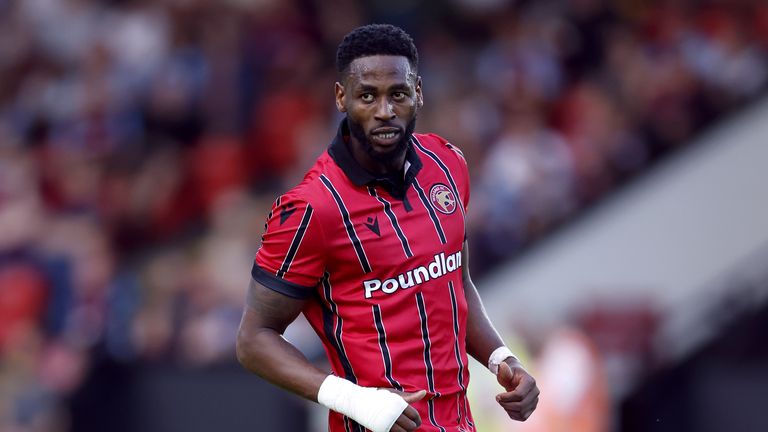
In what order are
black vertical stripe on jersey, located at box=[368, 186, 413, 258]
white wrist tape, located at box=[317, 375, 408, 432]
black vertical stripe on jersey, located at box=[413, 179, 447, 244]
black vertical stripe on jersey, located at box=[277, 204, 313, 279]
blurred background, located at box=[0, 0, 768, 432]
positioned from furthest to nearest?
1. blurred background, located at box=[0, 0, 768, 432]
2. black vertical stripe on jersey, located at box=[413, 179, 447, 244]
3. black vertical stripe on jersey, located at box=[368, 186, 413, 258]
4. black vertical stripe on jersey, located at box=[277, 204, 313, 279]
5. white wrist tape, located at box=[317, 375, 408, 432]

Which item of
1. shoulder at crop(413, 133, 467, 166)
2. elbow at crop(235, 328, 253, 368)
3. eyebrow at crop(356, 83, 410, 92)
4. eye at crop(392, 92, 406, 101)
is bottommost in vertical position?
elbow at crop(235, 328, 253, 368)

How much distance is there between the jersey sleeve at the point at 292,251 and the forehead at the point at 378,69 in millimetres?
431

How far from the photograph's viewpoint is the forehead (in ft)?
13.6

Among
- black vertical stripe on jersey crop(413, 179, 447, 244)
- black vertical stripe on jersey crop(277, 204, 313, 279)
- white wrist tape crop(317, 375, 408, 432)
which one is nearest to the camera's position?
white wrist tape crop(317, 375, 408, 432)

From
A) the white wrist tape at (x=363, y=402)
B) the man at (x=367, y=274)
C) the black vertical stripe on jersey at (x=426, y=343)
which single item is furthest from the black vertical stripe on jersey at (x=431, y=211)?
the white wrist tape at (x=363, y=402)

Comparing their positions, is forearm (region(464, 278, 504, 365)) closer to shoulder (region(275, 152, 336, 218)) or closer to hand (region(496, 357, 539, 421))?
hand (region(496, 357, 539, 421))

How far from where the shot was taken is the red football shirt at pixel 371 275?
4160 millimetres

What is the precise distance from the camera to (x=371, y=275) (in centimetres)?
420

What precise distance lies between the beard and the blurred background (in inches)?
163

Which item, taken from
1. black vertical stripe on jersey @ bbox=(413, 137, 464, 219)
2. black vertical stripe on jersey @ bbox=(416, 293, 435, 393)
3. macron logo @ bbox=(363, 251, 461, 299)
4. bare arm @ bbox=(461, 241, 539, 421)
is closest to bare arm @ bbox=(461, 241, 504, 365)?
bare arm @ bbox=(461, 241, 539, 421)

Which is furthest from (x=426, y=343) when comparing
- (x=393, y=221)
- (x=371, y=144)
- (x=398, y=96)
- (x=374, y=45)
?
(x=374, y=45)

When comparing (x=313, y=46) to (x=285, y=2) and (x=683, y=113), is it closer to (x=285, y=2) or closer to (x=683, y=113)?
(x=285, y=2)

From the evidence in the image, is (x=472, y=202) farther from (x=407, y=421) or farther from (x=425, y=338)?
(x=407, y=421)

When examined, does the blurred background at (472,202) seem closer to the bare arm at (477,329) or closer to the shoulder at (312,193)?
the bare arm at (477,329)
